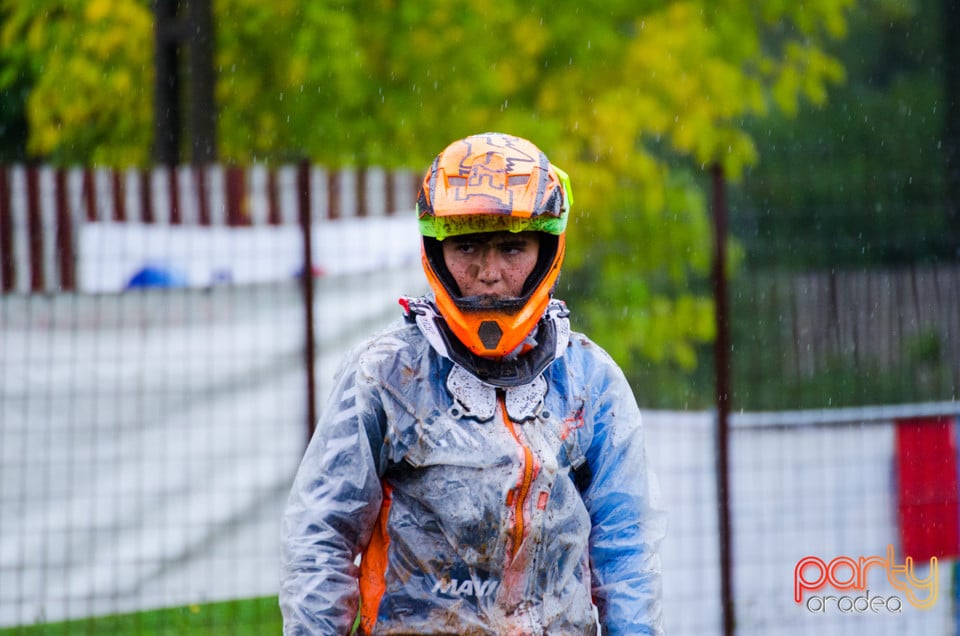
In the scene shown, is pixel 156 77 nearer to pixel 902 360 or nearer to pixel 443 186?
pixel 902 360

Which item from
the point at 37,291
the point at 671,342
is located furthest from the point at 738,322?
the point at 37,291

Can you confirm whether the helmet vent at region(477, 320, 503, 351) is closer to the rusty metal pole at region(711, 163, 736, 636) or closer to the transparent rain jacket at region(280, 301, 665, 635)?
the transparent rain jacket at region(280, 301, 665, 635)

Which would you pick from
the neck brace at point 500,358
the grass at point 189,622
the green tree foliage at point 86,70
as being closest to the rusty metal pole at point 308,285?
the grass at point 189,622

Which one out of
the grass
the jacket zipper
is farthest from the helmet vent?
the grass

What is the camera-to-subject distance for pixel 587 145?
436 inches

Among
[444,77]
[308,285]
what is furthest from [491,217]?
[444,77]

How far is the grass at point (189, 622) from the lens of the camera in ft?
21.6

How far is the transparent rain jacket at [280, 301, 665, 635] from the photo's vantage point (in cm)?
277

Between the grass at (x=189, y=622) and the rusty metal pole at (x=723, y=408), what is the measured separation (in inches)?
89.1

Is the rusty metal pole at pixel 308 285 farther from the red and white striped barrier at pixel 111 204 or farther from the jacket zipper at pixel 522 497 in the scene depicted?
the jacket zipper at pixel 522 497

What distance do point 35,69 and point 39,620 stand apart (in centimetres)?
622

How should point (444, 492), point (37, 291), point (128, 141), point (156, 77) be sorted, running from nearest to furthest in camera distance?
1. point (444, 492)
2. point (37, 291)
3. point (156, 77)
4. point (128, 141)

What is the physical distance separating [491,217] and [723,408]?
3941 millimetres

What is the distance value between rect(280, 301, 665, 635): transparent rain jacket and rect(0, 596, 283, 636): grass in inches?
162
